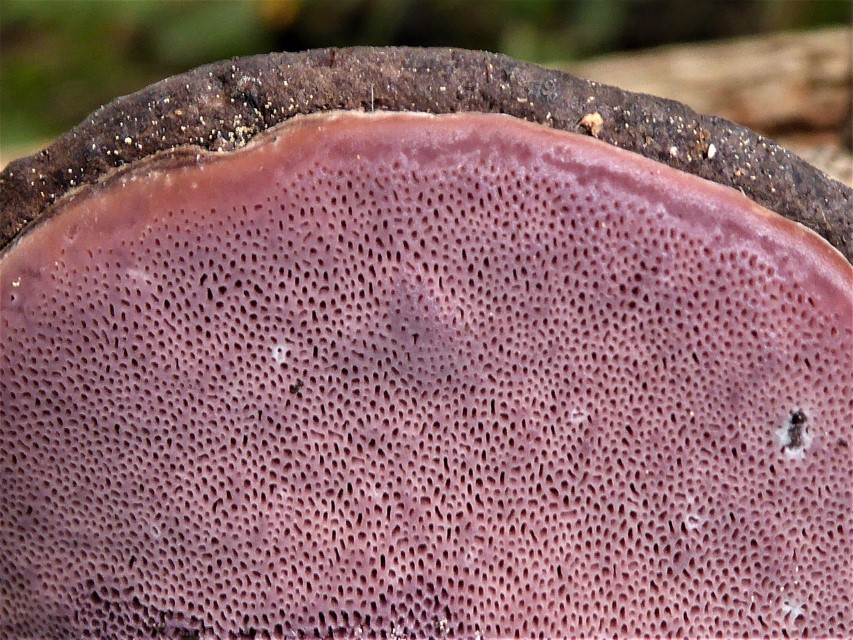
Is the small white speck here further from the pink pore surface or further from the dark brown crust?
the dark brown crust

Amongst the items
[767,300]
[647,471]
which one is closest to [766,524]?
[647,471]

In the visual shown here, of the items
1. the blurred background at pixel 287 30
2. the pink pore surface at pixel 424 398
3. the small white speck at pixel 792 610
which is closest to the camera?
the pink pore surface at pixel 424 398

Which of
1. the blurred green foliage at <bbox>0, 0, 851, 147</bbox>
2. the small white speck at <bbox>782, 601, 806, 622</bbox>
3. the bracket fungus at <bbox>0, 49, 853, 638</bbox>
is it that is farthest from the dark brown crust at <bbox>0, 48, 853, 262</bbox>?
the blurred green foliage at <bbox>0, 0, 851, 147</bbox>

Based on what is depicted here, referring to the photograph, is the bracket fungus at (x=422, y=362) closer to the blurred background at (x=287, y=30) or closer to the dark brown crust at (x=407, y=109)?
the dark brown crust at (x=407, y=109)

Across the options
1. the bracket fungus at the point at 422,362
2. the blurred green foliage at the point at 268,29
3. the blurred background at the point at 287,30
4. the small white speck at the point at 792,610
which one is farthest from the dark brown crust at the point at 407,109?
the blurred green foliage at the point at 268,29

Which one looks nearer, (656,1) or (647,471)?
(647,471)

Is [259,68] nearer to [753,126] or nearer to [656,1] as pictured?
[753,126]
